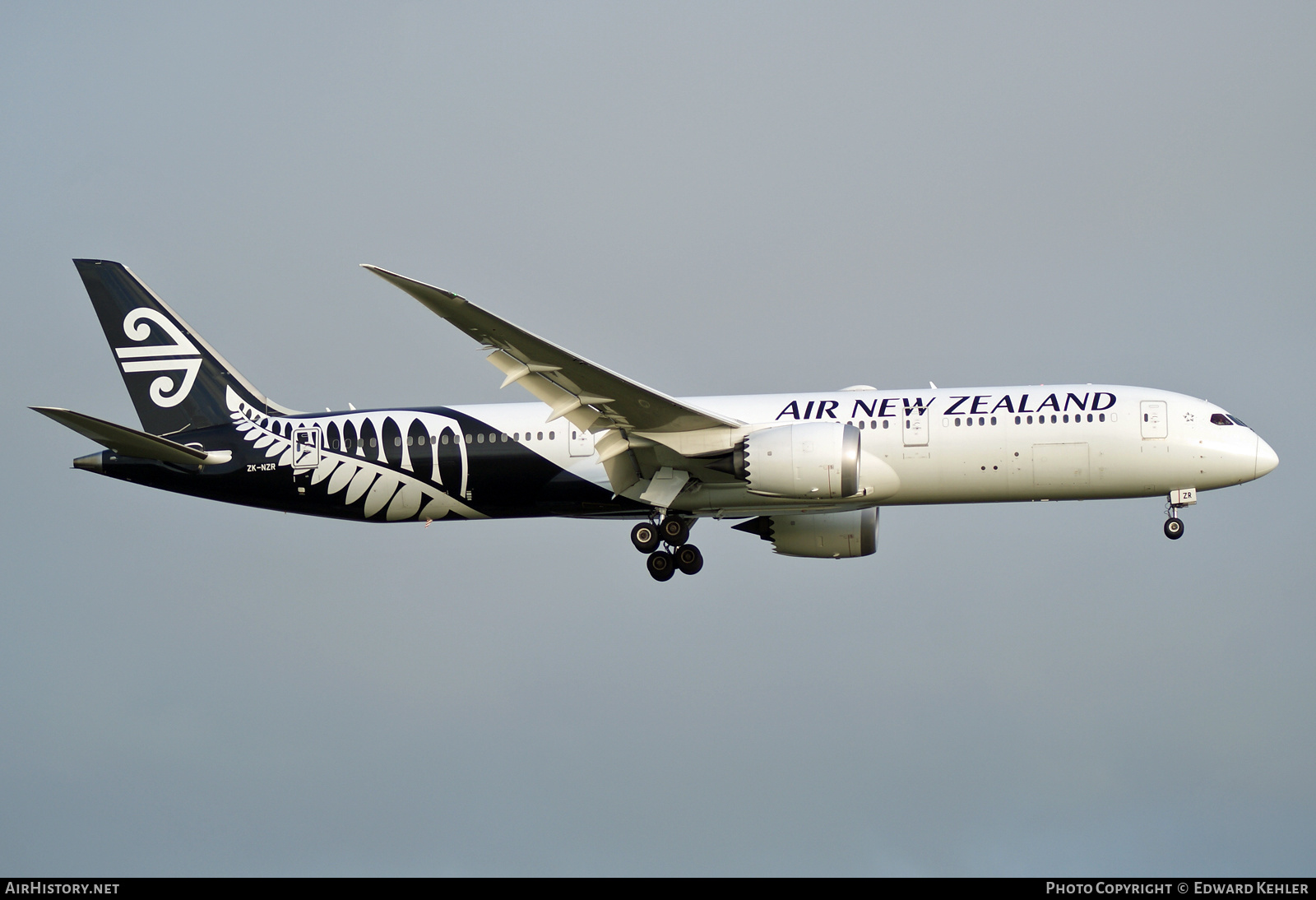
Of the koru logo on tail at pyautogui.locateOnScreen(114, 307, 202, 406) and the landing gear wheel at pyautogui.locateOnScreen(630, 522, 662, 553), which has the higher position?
the koru logo on tail at pyautogui.locateOnScreen(114, 307, 202, 406)

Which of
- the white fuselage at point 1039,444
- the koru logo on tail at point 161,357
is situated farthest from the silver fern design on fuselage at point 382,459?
the white fuselage at point 1039,444

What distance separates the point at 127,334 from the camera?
41781 mm

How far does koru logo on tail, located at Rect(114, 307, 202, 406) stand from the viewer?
41.3m

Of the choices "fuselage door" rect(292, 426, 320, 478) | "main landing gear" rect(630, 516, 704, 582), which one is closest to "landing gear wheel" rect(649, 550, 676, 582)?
"main landing gear" rect(630, 516, 704, 582)

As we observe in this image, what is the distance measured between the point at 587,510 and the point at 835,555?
762 centimetres

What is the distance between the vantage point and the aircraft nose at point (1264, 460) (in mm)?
37375

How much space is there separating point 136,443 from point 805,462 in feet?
56.5

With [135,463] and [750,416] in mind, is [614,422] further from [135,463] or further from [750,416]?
[135,463]

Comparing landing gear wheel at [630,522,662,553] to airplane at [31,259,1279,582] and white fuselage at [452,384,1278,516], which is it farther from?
white fuselage at [452,384,1278,516]

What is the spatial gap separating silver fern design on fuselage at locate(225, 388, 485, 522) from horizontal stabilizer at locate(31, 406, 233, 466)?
1.48m

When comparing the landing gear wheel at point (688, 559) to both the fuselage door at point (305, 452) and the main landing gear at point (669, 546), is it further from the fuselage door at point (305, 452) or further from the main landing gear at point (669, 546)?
the fuselage door at point (305, 452)

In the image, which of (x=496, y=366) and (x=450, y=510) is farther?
(x=450, y=510)

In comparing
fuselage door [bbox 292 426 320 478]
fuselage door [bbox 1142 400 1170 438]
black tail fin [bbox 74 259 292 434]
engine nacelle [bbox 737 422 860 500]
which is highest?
black tail fin [bbox 74 259 292 434]
